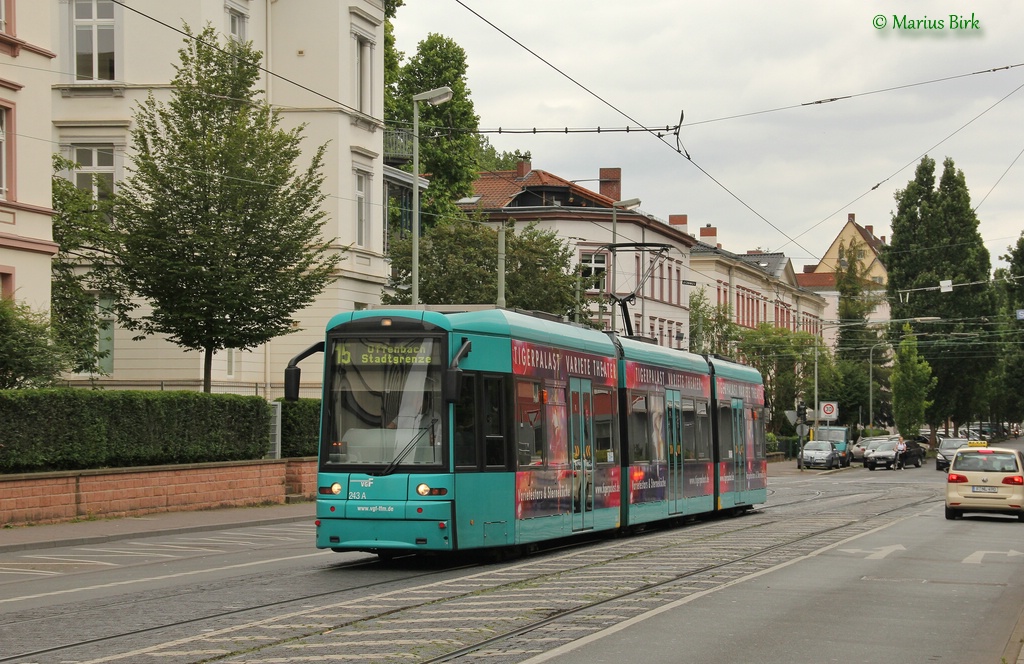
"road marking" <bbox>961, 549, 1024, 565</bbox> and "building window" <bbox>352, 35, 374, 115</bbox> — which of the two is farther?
"building window" <bbox>352, 35, 374, 115</bbox>

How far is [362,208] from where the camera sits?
4384cm

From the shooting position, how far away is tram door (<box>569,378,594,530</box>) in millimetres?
20312

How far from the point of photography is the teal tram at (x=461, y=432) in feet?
54.8

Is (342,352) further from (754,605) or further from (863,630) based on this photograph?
(863,630)

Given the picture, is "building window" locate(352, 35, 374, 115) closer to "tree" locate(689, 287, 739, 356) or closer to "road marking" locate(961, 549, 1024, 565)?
"road marking" locate(961, 549, 1024, 565)

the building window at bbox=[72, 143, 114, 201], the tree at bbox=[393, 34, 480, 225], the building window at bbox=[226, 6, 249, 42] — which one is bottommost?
the building window at bbox=[72, 143, 114, 201]

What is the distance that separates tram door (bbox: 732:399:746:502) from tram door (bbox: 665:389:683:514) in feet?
13.7

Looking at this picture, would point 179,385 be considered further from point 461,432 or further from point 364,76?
point 461,432

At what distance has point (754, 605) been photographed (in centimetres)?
1375

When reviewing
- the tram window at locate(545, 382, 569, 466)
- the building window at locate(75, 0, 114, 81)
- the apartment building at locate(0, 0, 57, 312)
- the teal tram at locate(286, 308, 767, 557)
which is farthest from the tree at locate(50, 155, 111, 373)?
the tram window at locate(545, 382, 569, 466)

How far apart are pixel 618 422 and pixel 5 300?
11.5 meters

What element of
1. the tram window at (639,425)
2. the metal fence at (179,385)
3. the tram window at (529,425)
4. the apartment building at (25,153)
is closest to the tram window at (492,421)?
the tram window at (529,425)

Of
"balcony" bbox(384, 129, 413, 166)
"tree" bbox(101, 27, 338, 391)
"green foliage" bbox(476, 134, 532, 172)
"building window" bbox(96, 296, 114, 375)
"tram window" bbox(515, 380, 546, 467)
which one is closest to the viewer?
"tram window" bbox(515, 380, 546, 467)

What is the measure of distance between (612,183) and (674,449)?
58.1 m
